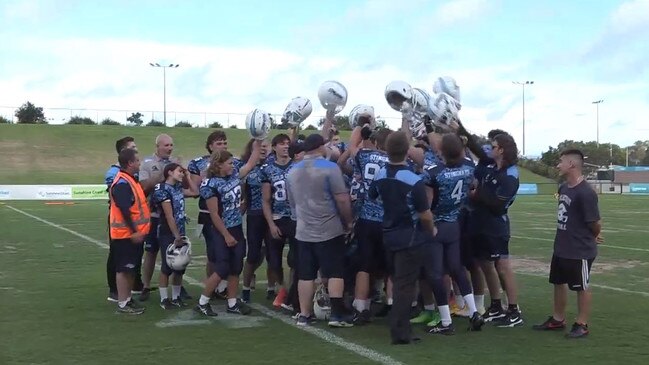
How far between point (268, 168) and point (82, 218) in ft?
52.6

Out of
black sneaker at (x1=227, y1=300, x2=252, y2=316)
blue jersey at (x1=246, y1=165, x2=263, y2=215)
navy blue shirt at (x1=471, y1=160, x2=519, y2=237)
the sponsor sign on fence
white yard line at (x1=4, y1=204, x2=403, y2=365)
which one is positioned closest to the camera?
white yard line at (x1=4, y1=204, x2=403, y2=365)

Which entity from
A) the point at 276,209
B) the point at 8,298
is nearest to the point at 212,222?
the point at 276,209

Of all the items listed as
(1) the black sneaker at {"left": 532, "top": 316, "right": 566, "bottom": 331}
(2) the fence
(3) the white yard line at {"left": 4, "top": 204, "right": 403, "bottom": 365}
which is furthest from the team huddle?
(2) the fence

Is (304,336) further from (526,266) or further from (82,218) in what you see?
(82,218)

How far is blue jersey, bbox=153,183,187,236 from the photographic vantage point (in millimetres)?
7902

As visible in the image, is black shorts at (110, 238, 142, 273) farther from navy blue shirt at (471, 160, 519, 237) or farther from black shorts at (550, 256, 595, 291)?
black shorts at (550, 256, 595, 291)

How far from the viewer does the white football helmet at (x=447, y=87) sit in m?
8.05

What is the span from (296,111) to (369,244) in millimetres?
2200

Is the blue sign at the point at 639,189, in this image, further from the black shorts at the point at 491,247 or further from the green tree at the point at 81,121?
the green tree at the point at 81,121

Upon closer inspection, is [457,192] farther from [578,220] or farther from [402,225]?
[578,220]

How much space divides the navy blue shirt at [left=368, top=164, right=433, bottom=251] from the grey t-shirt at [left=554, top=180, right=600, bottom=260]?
1.24 m

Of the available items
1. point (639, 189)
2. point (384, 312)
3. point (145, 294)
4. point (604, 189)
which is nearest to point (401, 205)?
point (384, 312)

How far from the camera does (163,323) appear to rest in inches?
283

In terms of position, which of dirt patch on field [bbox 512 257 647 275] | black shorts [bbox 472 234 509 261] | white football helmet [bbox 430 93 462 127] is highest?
white football helmet [bbox 430 93 462 127]
